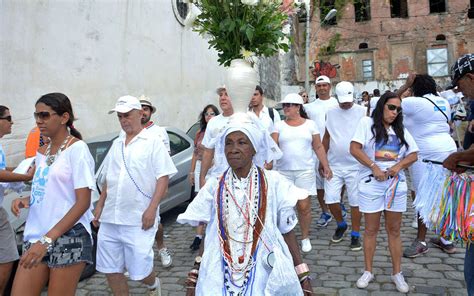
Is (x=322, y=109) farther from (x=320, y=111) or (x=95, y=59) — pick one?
(x=95, y=59)

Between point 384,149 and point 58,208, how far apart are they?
10.3 ft

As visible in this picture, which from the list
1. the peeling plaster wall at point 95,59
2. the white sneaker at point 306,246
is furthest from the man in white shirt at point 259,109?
the peeling plaster wall at point 95,59

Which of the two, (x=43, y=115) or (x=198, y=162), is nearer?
(x=43, y=115)

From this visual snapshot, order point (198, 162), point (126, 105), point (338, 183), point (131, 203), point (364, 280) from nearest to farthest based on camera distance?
point (131, 203) < point (126, 105) < point (364, 280) < point (338, 183) < point (198, 162)

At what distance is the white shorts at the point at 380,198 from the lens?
13.5ft

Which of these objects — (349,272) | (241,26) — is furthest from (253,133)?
(349,272)

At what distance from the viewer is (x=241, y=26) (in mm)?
2934

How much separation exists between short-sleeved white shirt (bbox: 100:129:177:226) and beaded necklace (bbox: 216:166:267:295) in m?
1.37

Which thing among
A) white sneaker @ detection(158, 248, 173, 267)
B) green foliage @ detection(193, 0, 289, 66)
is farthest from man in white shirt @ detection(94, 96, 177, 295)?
white sneaker @ detection(158, 248, 173, 267)

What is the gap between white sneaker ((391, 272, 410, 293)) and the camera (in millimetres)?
4078

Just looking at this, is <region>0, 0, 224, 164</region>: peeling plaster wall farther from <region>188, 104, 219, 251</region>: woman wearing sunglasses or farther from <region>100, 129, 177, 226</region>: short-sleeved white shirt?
<region>100, 129, 177, 226</region>: short-sleeved white shirt

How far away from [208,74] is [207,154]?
1130cm

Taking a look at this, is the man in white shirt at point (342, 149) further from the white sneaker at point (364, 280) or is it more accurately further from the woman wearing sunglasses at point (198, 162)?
the woman wearing sunglasses at point (198, 162)

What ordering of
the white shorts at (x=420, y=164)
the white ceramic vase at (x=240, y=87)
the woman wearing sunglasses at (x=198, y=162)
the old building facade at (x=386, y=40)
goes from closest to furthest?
the white ceramic vase at (x=240, y=87) < the white shorts at (x=420, y=164) < the woman wearing sunglasses at (x=198, y=162) < the old building facade at (x=386, y=40)
